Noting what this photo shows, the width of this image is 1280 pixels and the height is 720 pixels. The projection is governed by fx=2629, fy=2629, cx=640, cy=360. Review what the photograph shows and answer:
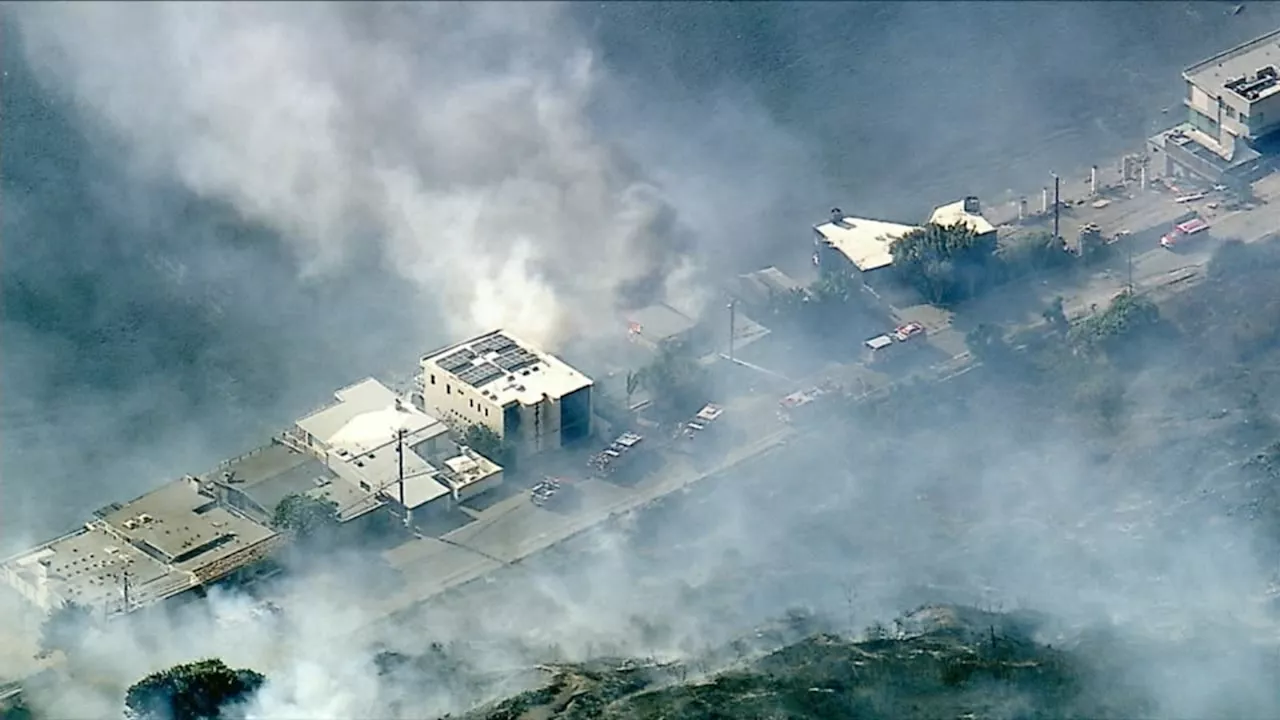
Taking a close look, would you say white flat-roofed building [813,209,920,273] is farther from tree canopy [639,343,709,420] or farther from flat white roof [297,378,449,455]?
flat white roof [297,378,449,455]

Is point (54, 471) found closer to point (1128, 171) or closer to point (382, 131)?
point (382, 131)

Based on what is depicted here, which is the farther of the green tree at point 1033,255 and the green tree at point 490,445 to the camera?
the green tree at point 1033,255

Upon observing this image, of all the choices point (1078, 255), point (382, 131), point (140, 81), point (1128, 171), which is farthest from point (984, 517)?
point (140, 81)

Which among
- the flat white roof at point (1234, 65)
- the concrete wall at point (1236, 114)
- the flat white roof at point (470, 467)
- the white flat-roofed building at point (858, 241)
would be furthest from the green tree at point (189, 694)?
the flat white roof at point (1234, 65)

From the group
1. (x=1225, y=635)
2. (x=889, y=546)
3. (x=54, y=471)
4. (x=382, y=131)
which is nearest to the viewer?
(x=1225, y=635)

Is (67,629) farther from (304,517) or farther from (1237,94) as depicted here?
(1237,94)

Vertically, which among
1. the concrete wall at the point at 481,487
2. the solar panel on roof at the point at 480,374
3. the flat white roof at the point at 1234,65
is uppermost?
the flat white roof at the point at 1234,65

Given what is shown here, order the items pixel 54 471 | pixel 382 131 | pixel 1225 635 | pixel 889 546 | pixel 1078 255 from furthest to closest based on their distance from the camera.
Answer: pixel 382 131
pixel 1078 255
pixel 54 471
pixel 889 546
pixel 1225 635

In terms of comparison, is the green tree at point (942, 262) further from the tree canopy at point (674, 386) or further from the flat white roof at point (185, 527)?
the flat white roof at point (185, 527)
